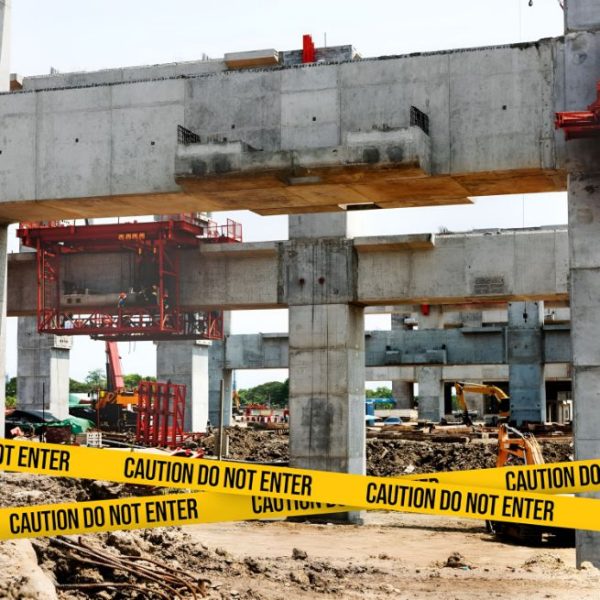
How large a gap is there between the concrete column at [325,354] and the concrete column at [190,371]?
19027mm

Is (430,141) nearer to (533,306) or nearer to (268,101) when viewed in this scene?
(268,101)

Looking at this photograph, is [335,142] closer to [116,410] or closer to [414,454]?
[414,454]

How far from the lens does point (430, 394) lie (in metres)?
62.1

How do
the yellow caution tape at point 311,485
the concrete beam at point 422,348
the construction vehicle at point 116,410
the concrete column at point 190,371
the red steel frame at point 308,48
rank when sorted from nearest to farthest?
the yellow caution tape at point 311,485 → the red steel frame at point 308,48 → the concrete beam at point 422,348 → the concrete column at point 190,371 → the construction vehicle at point 116,410

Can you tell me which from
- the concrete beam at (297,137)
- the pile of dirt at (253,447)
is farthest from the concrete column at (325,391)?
the pile of dirt at (253,447)

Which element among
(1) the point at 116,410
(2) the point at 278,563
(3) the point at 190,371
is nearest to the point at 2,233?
(2) the point at 278,563

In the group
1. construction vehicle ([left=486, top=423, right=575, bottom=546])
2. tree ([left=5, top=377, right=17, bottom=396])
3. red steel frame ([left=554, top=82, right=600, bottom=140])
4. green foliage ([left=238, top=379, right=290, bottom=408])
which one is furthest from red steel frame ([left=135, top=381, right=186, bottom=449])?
green foliage ([left=238, top=379, right=290, bottom=408])

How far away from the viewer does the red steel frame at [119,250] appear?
89.6ft

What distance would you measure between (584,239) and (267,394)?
167359 mm

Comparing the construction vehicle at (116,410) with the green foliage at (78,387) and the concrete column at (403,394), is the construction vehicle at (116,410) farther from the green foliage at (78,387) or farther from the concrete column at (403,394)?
the green foliage at (78,387)

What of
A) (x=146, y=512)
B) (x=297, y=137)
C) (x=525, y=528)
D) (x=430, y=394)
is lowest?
(x=525, y=528)

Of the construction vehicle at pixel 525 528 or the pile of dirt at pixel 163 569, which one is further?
the construction vehicle at pixel 525 528

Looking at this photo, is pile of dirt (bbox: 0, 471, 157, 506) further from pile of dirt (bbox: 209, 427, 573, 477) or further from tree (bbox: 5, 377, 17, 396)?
tree (bbox: 5, 377, 17, 396)

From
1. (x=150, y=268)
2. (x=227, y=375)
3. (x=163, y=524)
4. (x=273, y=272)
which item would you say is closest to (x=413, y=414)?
(x=227, y=375)
